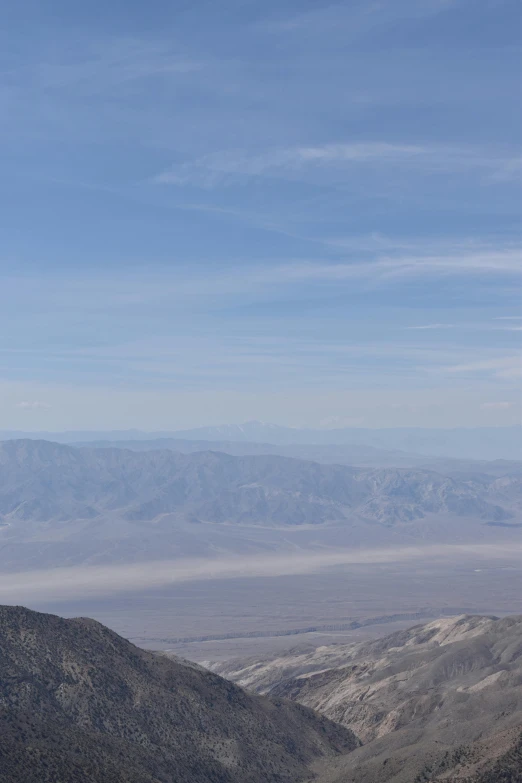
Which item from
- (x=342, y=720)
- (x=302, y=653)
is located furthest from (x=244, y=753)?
(x=302, y=653)

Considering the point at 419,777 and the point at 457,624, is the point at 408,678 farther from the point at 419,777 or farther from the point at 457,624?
the point at 419,777

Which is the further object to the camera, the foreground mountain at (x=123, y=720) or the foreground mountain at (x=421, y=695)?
the foreground mountain at (x=421, y=695)

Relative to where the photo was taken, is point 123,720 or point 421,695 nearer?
point 123,720

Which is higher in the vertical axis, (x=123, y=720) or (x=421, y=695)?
(x=123, y=720)

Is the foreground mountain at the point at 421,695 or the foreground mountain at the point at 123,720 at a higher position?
the foreground mountain at the point at 123,720
